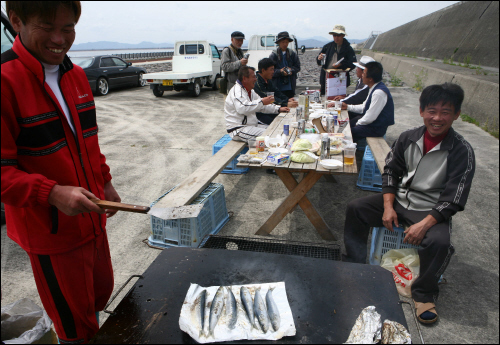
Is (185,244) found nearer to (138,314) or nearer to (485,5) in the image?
(138,314)

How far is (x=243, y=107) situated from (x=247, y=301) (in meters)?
3.57

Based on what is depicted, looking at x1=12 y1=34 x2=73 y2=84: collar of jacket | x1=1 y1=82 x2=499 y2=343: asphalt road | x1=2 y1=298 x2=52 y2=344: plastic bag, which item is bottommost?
x1=1 y1=82 x2=499 y2=343: asphalt road

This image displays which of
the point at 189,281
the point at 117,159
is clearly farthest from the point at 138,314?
the point at 117,159

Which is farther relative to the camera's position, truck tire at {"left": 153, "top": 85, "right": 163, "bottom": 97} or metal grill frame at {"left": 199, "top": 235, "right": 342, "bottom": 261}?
truck tire at {"left": 153, "top": 85, "right": 163, "bottom": 97}

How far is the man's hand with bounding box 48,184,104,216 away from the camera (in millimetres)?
1373

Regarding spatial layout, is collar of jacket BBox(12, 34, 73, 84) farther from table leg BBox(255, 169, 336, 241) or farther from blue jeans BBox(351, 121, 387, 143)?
blue jeans BBox(351, 121, 387, 143)

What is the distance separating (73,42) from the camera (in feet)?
4.91

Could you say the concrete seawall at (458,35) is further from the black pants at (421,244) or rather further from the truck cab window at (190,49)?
the truck cab window at (190,49)

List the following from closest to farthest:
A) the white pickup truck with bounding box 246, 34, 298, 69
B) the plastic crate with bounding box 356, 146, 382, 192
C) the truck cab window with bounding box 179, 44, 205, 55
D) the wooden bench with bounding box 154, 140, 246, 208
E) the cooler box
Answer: the wooden bench with bounding box 154, 140, 246, 208 → the plastic crate with bounding box 356, 146, 382, 192 → the cooler box → the white pickup truck with bounding box 246, 34, 298, 69 → the truck cab window with bounding box 179, 44, 205, 55

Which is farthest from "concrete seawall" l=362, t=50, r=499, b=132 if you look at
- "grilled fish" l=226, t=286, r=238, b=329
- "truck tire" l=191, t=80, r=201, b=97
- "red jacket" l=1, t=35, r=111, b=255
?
"truck tire" l=191, t=80, r=201, b=97

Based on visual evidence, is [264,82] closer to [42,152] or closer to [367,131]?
[367,131]

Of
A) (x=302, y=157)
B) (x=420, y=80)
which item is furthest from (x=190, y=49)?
(x=302, y=157)

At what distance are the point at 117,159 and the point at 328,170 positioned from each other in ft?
14.4

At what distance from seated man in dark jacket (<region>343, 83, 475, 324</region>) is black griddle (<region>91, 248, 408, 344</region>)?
0.95 metres
